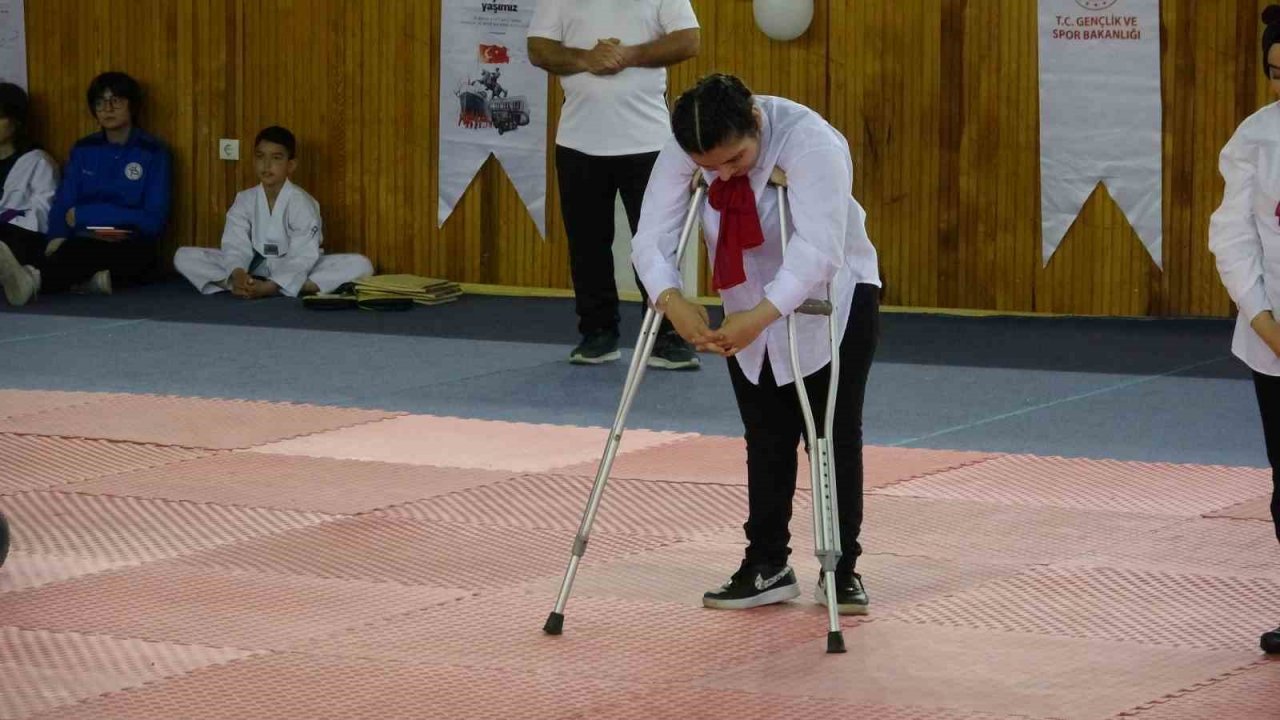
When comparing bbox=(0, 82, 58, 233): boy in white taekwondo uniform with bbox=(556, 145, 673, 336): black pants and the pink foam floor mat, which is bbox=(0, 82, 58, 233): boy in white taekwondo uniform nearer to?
bbox=(556, 145, 673, 336): black pants

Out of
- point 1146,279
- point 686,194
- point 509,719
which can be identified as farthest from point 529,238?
point 509,719

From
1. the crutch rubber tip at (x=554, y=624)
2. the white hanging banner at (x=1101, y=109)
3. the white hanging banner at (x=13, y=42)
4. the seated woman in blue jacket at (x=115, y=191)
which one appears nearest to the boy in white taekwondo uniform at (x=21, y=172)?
the seated woman in blue jacket at (x=115, y=191)

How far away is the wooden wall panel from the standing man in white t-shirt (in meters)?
2.25

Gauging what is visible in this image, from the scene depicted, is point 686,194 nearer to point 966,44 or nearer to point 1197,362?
point 1197,362

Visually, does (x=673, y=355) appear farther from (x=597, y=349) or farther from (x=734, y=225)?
(x=734, y=225)

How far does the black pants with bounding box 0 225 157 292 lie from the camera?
11.1m

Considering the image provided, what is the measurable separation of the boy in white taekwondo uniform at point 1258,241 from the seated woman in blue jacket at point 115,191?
8232mm

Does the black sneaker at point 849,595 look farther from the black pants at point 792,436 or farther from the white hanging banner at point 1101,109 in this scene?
the white hanging banner at point 1101,109

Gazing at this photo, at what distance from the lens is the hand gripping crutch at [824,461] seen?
4.29 m

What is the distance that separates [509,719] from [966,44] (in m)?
7.00

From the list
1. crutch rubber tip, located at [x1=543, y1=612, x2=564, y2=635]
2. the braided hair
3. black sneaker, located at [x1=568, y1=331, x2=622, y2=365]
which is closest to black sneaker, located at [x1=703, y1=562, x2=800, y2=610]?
crutch rubber tip, located at [x1=543, y1=612, x2=564, y2=635]

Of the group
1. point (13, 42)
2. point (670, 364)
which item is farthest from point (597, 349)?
point (13, 42)

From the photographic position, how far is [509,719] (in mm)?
3822

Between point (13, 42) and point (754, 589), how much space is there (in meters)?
8.91
